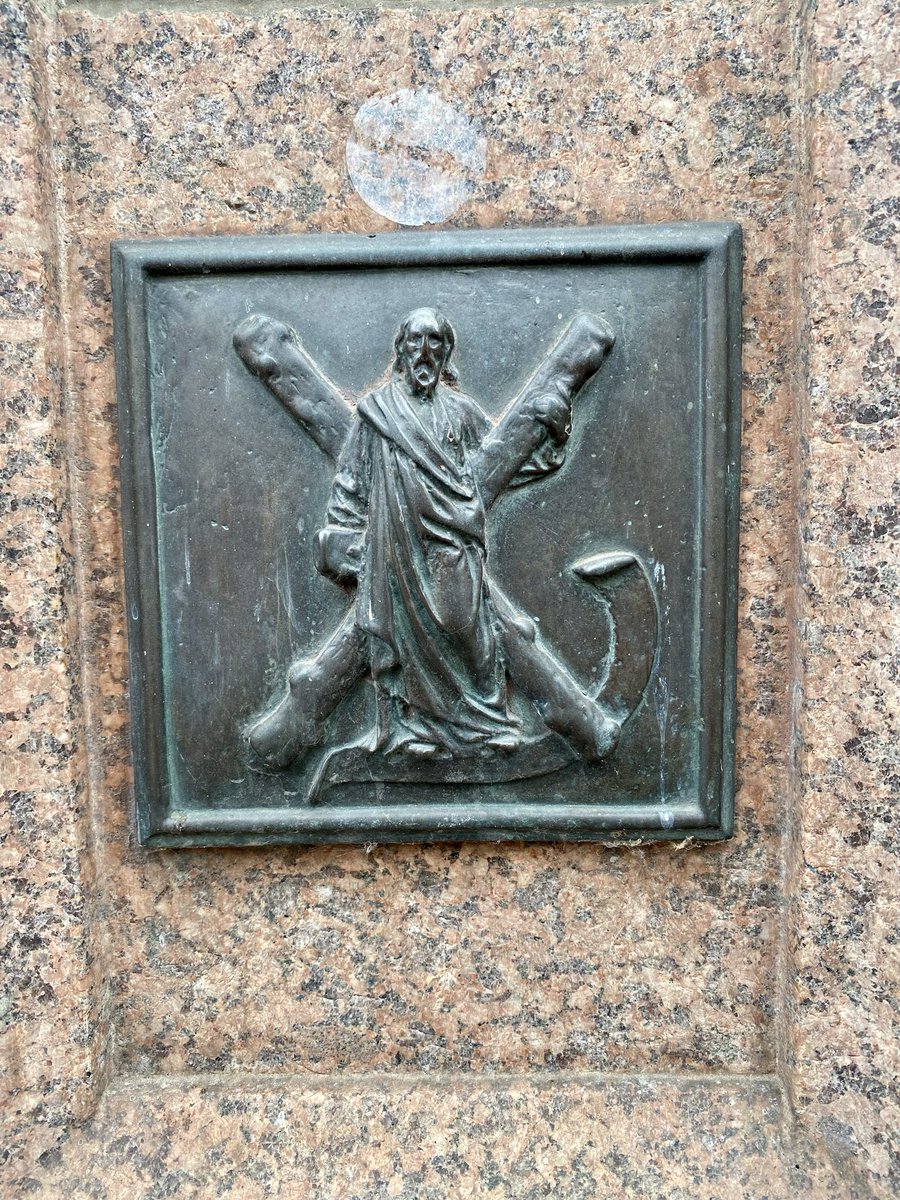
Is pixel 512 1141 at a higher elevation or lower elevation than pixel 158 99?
lower

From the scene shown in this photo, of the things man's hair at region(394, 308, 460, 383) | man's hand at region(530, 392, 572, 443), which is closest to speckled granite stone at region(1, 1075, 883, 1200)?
man's hand at region(530, 392, 572, 443)

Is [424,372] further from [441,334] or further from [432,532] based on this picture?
[432,532]

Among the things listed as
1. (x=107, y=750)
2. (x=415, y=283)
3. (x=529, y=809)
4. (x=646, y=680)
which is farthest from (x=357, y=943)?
(x=415, y=283)

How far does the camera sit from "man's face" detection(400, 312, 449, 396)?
1426mm

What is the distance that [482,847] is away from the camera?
162cm

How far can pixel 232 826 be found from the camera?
61.5 inches

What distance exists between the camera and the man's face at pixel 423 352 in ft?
4.68

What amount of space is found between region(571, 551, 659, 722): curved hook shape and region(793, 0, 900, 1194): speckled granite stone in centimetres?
31

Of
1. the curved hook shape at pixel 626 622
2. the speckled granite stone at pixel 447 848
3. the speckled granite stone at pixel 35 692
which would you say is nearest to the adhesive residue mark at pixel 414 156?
the speckled granite stone at pixel 447 848

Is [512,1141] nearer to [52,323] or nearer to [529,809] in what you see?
[529,809]

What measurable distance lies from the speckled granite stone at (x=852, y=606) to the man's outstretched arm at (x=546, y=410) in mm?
424

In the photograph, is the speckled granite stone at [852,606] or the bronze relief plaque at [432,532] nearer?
the speckled granite stone at [852,606]

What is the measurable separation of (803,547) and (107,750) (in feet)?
4.97

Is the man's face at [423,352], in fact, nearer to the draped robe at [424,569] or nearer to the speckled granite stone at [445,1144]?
the draped robe at [424,569]
